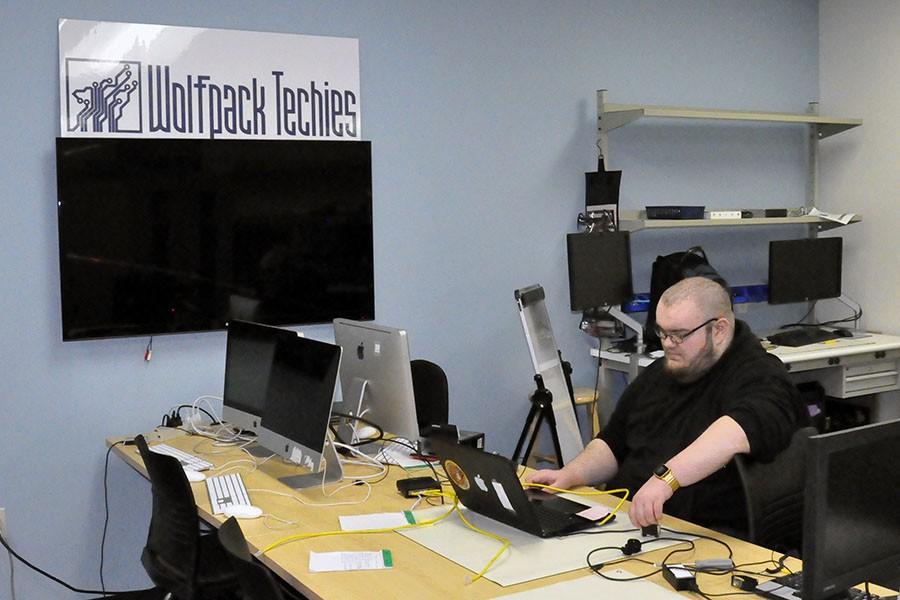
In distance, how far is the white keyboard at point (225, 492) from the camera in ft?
9.27

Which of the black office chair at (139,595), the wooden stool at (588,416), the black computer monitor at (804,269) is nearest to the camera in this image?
the black office chair at (139,595)

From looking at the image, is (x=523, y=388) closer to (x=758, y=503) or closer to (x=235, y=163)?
(x=235, y=163)

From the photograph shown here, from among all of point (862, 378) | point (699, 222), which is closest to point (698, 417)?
point (699, 222)

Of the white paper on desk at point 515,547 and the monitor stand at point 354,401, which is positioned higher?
the monitor stand at point 354,401

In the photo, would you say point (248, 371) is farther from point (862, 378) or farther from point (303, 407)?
point (862, 378)

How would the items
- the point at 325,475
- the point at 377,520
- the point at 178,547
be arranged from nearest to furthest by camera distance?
the point at 377,520, the point at 178,547, the point at 325,475

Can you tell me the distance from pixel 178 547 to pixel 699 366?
171cm

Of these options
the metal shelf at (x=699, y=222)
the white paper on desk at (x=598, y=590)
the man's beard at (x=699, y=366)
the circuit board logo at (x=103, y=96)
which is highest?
the circuit board logo at (x=103, y=96)

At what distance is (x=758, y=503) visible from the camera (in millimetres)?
2494

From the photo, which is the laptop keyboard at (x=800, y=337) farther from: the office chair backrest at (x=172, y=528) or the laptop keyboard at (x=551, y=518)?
the office chair backrest at (x=172, y=528)

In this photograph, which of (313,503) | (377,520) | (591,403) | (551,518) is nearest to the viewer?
(551,518)

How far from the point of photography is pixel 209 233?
4074 millimetres

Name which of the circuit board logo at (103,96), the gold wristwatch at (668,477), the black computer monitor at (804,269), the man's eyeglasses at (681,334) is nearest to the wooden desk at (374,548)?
the gold wristwatch at (668,477)

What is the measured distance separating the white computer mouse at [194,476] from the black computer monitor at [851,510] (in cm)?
204
